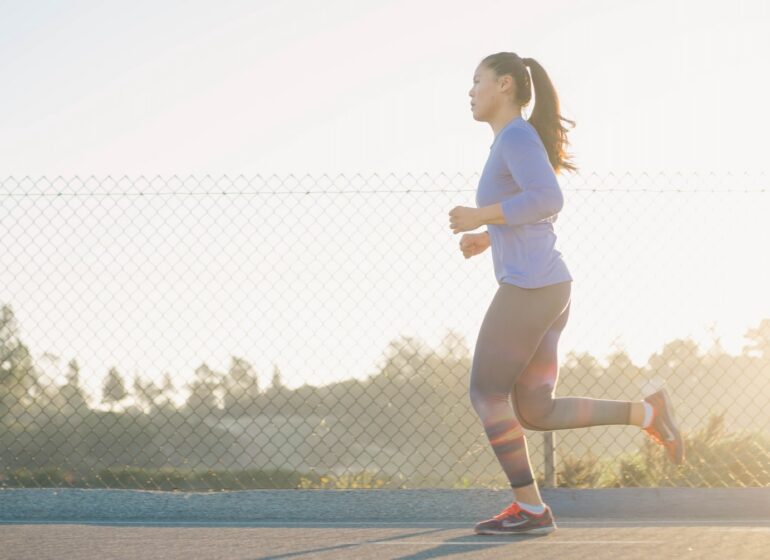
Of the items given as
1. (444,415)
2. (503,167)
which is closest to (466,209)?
(503,167)

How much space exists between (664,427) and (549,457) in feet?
4.17

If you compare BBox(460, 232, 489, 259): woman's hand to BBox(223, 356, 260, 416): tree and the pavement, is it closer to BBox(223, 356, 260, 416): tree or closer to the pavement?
the pavement

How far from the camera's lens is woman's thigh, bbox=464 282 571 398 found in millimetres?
3447

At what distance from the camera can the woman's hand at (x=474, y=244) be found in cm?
375

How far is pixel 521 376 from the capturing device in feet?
11.8

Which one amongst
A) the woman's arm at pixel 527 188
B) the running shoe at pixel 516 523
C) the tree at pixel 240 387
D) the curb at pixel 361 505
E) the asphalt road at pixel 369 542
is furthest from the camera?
the tree at pixel 240 387

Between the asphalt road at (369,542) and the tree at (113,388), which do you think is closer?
the asphalt road at (369,542)

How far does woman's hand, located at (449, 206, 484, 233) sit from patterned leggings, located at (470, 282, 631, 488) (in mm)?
243

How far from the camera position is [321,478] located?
17.4 feet

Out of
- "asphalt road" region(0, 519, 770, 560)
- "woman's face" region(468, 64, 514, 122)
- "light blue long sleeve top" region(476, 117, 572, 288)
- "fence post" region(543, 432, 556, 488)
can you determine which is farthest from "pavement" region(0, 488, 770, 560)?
"woman's face" region(468, 64, 514, 122)

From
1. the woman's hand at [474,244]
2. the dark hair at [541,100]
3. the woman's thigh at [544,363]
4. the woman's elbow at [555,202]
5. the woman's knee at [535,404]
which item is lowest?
the woman's knee at [535,404]

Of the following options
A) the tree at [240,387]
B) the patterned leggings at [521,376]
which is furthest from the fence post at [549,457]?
the tree at [240,387]

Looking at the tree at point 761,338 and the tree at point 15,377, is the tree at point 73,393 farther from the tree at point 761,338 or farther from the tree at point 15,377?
the tree at point 761,338

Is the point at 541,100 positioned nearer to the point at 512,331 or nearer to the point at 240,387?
the point at 512,331
